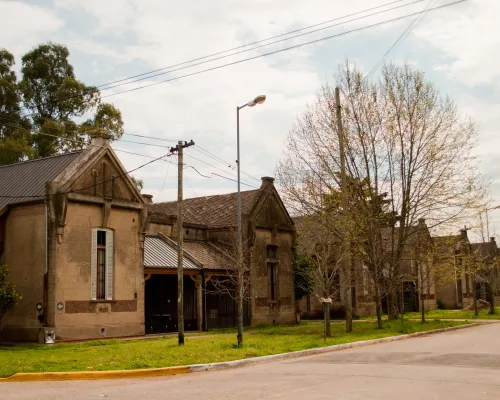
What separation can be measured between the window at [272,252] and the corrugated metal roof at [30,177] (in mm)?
13152

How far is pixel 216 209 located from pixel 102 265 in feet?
37.0

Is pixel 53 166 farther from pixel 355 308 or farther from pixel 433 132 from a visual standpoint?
pixel 355 308

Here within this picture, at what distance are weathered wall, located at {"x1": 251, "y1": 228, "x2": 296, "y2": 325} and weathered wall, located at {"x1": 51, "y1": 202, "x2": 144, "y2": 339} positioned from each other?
308 inches

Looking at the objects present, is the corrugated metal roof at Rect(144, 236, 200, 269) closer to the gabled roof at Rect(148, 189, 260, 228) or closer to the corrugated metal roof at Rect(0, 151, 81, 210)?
the gabled roof at Rect(148, 189, 260, 228)

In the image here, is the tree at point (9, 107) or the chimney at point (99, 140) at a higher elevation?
the tree at point (9, 107)

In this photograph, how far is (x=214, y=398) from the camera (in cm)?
1030

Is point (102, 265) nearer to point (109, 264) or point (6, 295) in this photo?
point (109, 264)

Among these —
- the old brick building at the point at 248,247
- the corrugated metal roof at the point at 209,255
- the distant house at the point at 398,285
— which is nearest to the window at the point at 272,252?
the old brick building at the point at 248,247

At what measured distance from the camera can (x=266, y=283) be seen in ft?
111

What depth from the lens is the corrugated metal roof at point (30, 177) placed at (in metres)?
24.4

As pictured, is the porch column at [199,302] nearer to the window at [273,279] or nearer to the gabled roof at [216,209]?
the gabled roof at [216,209]

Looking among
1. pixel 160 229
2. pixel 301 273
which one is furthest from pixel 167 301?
pixel 301 273

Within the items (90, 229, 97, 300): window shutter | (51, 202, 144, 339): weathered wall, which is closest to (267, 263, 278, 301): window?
(51, 202, 144, 339): weathered wall

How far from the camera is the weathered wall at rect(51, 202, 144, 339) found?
23.1 metres
